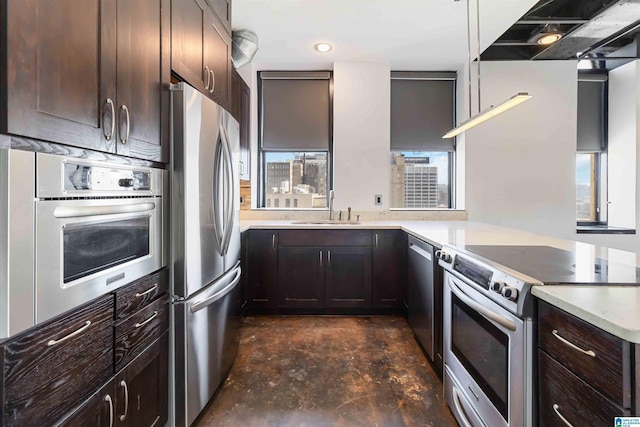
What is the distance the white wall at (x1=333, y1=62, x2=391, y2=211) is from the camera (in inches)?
132

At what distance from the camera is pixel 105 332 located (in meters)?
1.00

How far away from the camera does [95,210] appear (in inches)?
37.4

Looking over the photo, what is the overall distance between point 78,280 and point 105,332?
23cm

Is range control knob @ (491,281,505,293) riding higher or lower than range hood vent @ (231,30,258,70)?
lower

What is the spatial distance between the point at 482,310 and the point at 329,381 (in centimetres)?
111

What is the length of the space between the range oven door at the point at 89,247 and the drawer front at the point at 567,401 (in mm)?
1437

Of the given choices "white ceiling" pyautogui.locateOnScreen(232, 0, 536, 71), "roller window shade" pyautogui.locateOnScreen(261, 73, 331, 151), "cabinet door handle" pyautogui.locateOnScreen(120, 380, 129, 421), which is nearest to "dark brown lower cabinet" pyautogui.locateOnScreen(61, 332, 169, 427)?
"cabinet door handle" pyautogui.locateOnScreen(120, 380, 129, 421)

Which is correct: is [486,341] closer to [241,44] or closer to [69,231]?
[69,231]

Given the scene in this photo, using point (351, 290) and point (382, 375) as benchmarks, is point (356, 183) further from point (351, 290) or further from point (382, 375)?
point (382, 375)

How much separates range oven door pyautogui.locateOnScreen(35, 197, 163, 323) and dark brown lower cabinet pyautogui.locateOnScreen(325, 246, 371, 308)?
5.94ft

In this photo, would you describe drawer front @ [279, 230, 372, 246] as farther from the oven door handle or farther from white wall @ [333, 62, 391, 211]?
the oven door handle

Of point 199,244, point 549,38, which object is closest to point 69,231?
point 199,244

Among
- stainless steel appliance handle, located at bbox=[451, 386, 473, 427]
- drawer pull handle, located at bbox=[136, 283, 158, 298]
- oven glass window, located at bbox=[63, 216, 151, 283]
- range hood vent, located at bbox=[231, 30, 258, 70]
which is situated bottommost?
stainless steel appliance handle, located at bbox=[451, 386, 473, 427]

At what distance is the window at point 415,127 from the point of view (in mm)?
3549
